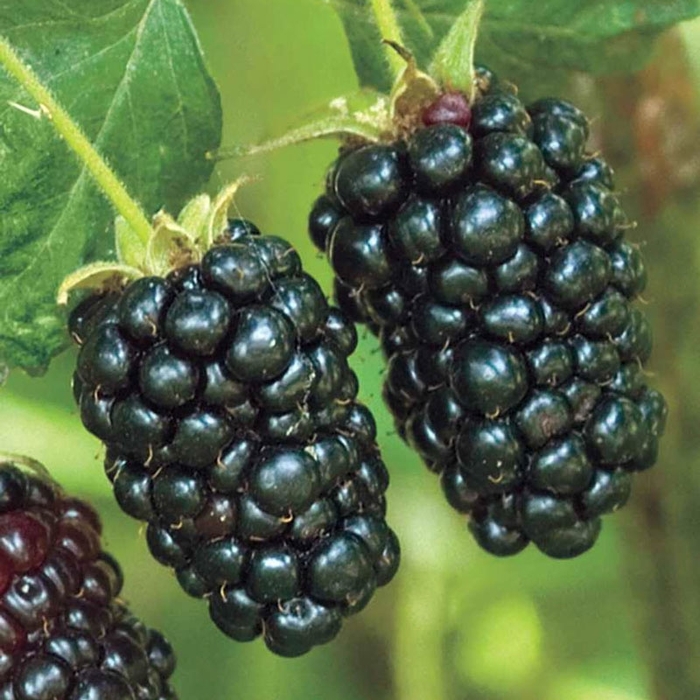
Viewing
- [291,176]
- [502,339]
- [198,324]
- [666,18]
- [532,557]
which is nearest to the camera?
[198,324]

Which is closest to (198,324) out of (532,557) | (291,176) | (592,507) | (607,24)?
(592,507)

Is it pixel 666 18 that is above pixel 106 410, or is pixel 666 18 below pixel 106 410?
below

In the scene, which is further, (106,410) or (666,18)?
(666,18)

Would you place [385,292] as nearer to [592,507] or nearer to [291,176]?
[592,507]

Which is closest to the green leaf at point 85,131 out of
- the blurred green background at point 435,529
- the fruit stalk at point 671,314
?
the blurred green background at point 435,529

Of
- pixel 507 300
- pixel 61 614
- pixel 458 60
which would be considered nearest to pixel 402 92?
pixel 458 60

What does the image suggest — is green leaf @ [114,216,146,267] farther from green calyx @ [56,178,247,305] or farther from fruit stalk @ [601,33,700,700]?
fruit stalk @ [601,33,700,700]

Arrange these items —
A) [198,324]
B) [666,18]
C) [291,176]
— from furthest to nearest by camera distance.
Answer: [291,176] < [666,18] < [198,324]
